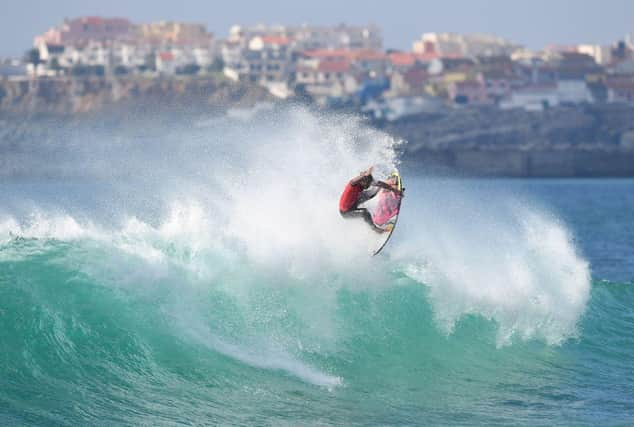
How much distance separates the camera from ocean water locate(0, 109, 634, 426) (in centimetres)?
1179

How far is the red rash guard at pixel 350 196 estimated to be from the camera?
13539 mm

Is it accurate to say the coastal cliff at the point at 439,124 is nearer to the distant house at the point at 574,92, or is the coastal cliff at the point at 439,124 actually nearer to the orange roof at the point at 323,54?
the distant house at the point at 574,92

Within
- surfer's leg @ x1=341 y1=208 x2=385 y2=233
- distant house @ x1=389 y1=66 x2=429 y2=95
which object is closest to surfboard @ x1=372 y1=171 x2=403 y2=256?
surfer's leg @ x1=341 y1=208 x2=385 y2=233

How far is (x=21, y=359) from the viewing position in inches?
477

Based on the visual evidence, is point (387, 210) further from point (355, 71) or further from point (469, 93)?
point (355, 71)

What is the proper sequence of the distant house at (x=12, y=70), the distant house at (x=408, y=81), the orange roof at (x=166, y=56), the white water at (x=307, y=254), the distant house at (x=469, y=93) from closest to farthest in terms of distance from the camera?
the white water at (x=307, y=254), the distant house at (x=469, y=93), the distant house at (x=408, y=81), the distant house at (x=12, y=70), the orange roof at (x=166, y=56)

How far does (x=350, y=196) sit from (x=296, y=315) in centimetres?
159

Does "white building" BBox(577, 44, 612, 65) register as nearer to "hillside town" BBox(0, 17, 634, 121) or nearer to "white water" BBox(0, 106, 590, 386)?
"hillside town" BBox(0, 17, 634, 121)

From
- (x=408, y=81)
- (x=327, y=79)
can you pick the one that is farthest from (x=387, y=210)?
(x=408, y=81)

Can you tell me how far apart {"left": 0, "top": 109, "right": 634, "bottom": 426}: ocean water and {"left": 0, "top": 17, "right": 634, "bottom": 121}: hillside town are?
10796cm

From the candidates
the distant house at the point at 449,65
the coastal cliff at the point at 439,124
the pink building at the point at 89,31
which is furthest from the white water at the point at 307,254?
the pink building at the point at 89,31

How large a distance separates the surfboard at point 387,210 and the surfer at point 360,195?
0.10 m

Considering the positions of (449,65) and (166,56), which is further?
(449,65)

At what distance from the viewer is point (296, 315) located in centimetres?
1352
